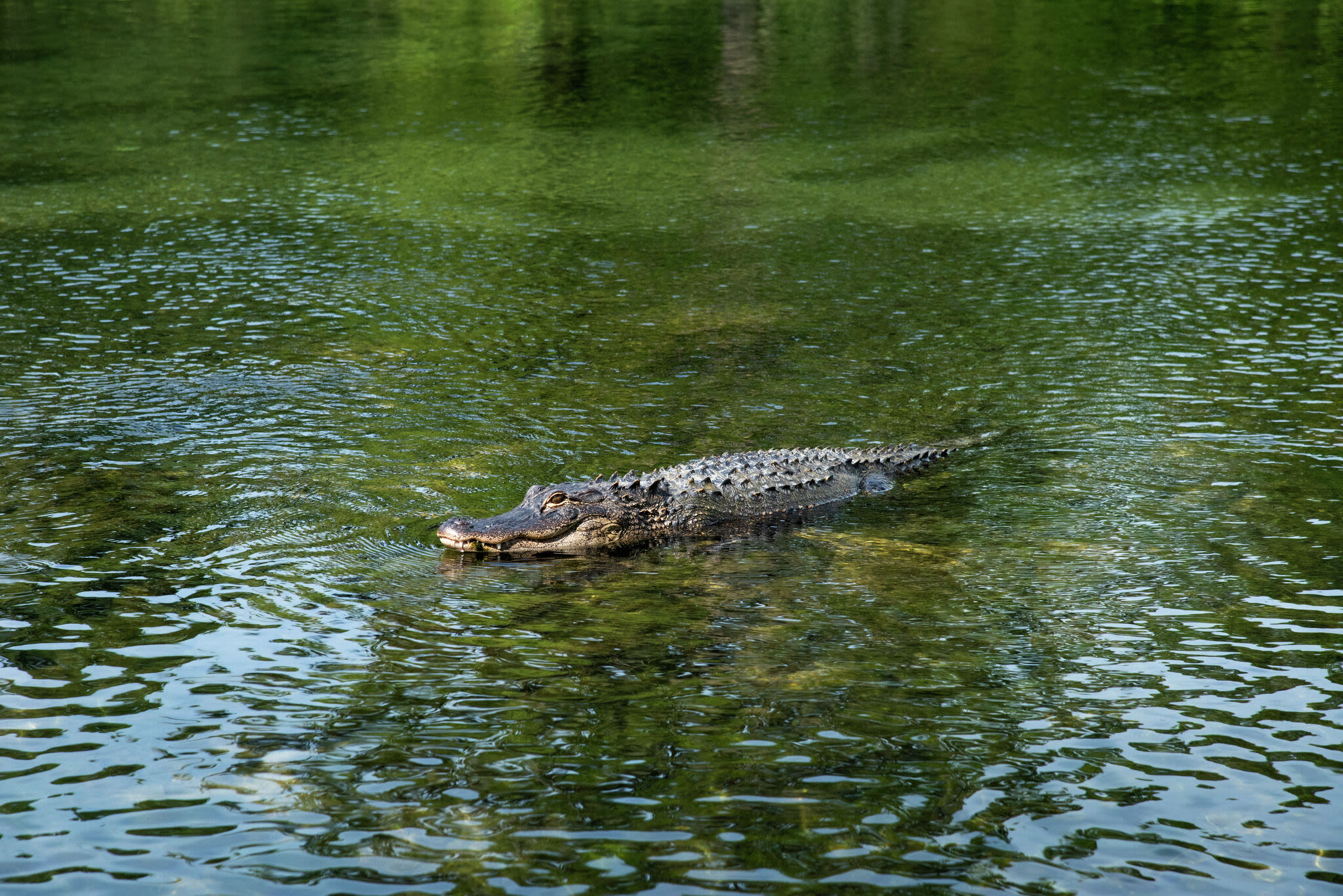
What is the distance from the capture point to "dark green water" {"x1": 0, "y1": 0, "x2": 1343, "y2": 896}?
5953mm

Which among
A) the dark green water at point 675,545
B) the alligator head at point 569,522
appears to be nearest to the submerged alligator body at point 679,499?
the alligator head at point 569,522

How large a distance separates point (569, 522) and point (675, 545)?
915 millimetres

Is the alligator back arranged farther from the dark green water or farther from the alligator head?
the dark green water

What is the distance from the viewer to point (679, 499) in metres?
10.2

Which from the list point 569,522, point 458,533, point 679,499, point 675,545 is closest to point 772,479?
point 679,499

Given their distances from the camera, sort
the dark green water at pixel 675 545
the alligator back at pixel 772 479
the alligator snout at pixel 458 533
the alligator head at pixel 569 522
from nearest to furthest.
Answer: the dark green water at pixel 675 545 < the alligator snout at pixel 458 533 < the alligator head at pixel 569 522 < the alligator back at pixel 772 479

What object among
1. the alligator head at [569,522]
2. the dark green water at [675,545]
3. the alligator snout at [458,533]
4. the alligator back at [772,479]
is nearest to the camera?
the dark green water at [675,545]

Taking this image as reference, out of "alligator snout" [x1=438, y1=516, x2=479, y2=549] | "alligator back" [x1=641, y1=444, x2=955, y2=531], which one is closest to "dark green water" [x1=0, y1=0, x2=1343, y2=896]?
"alligator snout" [x1=438, y1=516, x2=479, y2=549]

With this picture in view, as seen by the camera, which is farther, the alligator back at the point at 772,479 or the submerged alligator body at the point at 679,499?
the alligator back at the point at 772,479

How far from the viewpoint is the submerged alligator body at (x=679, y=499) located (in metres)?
9.65

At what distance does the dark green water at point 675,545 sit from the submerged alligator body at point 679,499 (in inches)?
13.6

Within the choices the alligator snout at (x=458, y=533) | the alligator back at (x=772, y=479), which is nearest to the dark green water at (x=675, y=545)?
the alligator snout at (x=458, y=533)

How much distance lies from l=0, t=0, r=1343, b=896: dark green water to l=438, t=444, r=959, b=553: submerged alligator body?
346 mm

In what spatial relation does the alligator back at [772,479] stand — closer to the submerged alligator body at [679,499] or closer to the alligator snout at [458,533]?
the submerged alligator body at [679,499]
